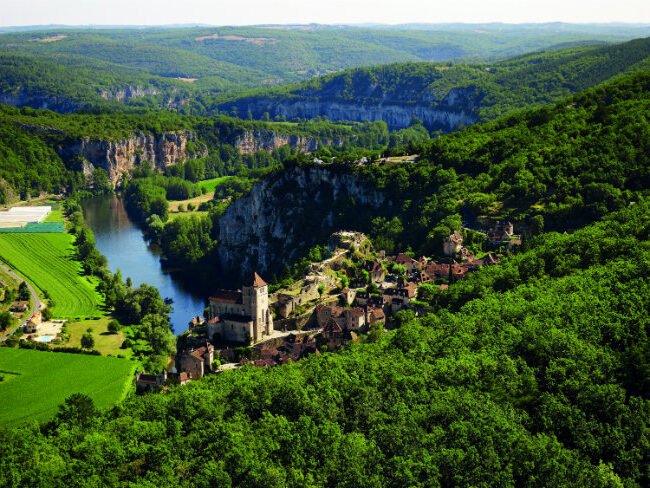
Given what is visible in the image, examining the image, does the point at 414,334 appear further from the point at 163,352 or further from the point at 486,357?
the point at 163,352

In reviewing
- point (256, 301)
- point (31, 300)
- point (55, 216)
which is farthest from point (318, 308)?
Answer: point (55, 216)

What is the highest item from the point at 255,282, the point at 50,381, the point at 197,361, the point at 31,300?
the point at 255,282

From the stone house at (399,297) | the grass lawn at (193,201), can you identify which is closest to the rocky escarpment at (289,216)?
the stone house at (399,297)

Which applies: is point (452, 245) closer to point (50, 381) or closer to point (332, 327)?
point (332, 327)

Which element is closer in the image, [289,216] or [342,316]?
[342,316]

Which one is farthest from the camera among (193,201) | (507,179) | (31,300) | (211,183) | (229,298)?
(211,183)

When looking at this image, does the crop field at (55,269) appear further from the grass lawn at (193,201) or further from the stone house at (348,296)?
the grass lawn at (193,201)

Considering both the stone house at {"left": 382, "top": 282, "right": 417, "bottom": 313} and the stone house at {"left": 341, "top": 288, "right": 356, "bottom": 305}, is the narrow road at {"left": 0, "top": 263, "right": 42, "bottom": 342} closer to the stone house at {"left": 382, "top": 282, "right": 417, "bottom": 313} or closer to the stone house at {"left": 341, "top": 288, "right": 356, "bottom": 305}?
the stone house at {"left": 341, "top": 288, "right": 356, "bottom": 305}

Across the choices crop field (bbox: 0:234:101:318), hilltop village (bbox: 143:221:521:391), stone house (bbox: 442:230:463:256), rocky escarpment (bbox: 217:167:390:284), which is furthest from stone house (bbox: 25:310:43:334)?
stone house (bbox: 442:230:463:256)
